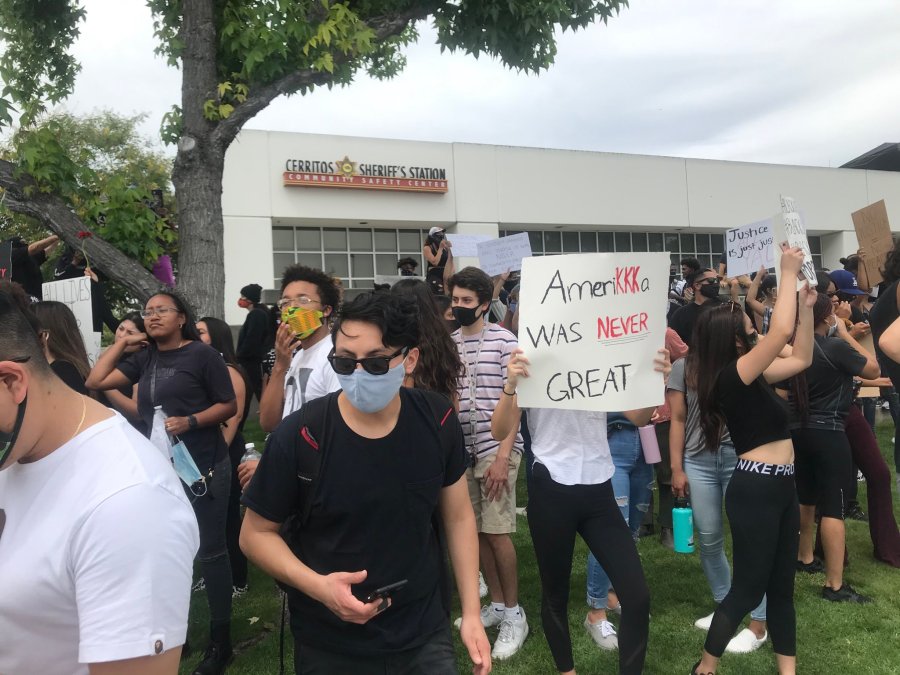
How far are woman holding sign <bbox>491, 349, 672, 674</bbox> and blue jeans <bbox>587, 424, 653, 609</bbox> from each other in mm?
527

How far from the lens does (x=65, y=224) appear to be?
6.64 metres

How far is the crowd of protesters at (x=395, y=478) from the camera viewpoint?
1368 millimetres

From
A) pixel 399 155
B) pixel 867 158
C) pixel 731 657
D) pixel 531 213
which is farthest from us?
pixel 867 158

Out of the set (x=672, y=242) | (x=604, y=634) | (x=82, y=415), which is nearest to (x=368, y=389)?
(x=82, y=415)

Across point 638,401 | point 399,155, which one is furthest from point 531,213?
point 638,401

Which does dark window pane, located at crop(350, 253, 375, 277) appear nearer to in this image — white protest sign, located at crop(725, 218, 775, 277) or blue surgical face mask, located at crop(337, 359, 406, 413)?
white protest sign, located at crop(725, 218, 775, 277)

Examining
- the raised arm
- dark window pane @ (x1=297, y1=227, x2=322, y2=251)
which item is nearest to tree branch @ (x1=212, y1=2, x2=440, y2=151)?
the raised arm

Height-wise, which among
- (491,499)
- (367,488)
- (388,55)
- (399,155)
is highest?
(399,155)

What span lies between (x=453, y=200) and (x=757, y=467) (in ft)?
62.5

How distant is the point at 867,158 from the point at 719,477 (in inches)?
1277

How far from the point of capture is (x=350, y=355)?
2.26 meters

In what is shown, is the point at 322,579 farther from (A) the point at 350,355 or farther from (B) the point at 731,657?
(B) the point at 731,657

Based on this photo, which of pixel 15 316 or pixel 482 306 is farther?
pixel 482 306

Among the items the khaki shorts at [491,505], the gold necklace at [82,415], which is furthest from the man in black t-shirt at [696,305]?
the gold necklace at [82,415]
